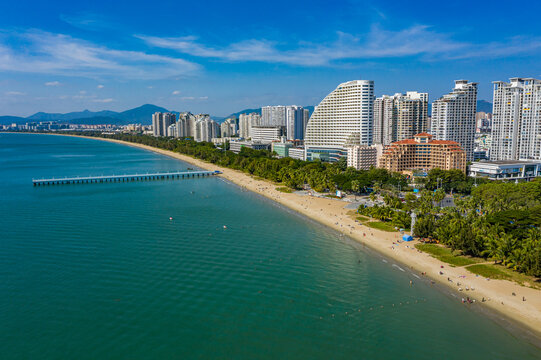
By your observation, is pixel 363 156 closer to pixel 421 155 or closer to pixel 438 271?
pixel 421 155

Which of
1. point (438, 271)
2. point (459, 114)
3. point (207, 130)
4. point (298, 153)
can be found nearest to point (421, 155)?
point (459, 114)

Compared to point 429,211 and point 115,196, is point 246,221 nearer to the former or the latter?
point 429,211

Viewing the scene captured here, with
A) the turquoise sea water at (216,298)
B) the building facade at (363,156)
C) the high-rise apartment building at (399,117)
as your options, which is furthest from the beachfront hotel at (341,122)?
the turquoise sea water at (216,298)

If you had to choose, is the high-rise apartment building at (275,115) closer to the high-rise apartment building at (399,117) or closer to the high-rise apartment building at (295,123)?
the high-rise apartment building at (295,123)

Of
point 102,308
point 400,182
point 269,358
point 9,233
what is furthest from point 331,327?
point 400,182

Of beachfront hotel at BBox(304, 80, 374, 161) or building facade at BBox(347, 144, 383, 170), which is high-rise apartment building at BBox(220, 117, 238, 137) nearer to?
beachfront hotel at BBox(304, 80, 374, 161)
